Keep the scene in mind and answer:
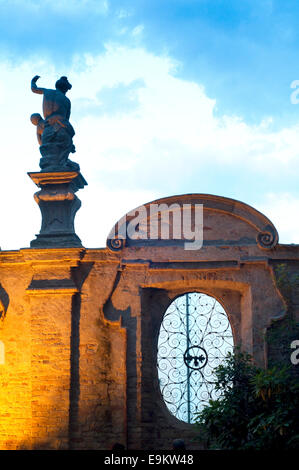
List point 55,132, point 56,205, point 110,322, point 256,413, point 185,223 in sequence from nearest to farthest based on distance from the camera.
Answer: point 256,413
point 110,322
point 185,223
point 56,205
point 55,132

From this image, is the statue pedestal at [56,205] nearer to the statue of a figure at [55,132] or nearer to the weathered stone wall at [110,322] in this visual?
the statue of a figure at [55,132]

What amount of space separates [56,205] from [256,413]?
5337mm

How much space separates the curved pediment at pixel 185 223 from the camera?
1399 centimetres

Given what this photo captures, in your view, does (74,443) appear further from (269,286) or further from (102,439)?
(269,286)

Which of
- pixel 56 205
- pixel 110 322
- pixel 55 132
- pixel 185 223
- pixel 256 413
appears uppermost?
pixel 55 132

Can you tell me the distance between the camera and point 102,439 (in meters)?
13.2

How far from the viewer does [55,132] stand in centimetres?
1455

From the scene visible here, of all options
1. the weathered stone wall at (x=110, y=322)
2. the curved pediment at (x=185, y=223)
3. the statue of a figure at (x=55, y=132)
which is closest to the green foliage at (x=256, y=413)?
the weathered stone wall at (x=110, y=322)

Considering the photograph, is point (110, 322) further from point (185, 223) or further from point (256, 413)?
point (256, 413)

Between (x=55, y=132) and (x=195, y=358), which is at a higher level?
(x=55, y=132)

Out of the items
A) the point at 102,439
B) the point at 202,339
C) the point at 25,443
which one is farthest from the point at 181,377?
the point at 25,443

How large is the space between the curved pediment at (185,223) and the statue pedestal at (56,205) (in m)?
0.86

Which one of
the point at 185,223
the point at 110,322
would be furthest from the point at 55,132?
the point at 110,322
